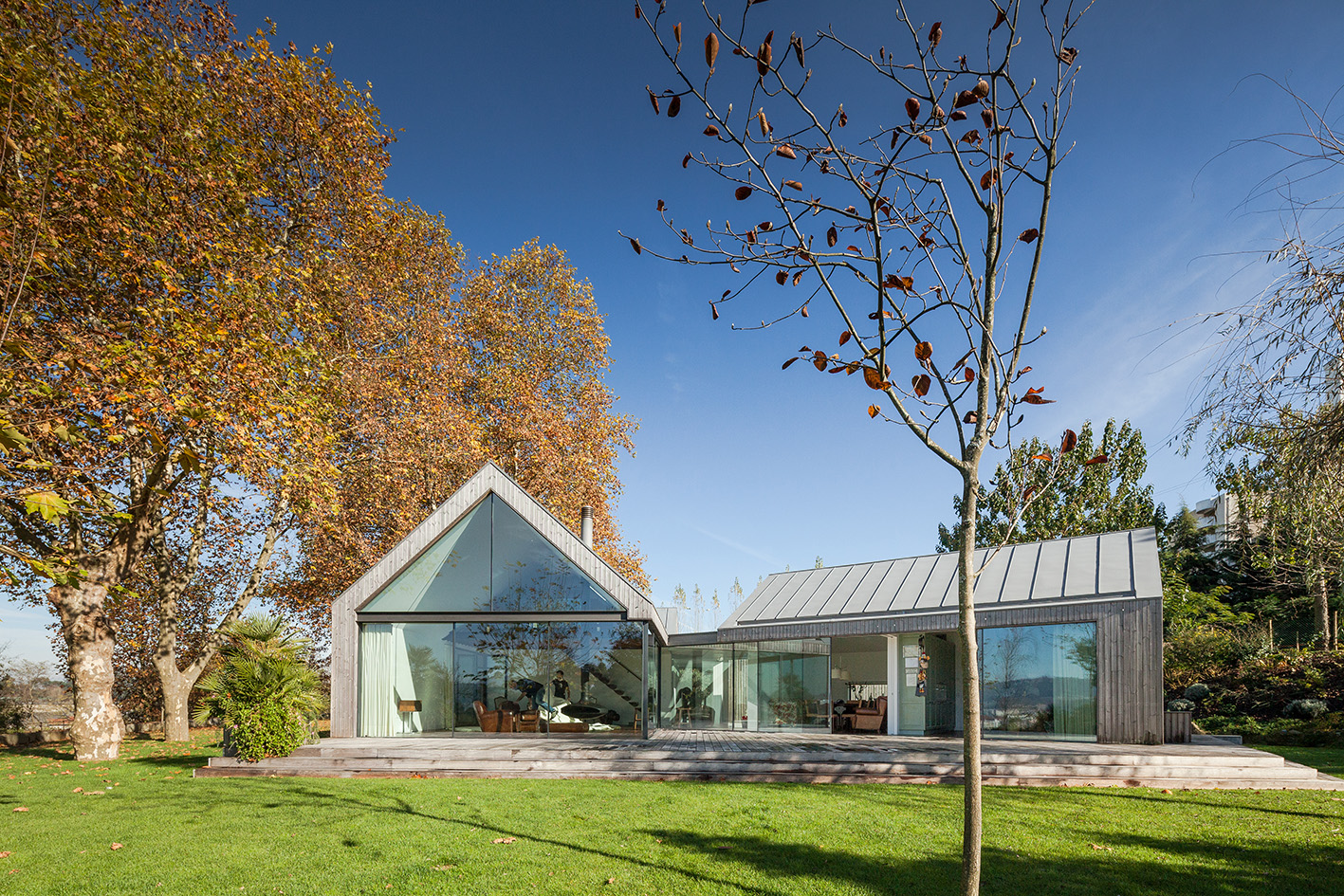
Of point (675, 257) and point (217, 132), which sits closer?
point (675, 257)

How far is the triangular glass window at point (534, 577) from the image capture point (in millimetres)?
13969

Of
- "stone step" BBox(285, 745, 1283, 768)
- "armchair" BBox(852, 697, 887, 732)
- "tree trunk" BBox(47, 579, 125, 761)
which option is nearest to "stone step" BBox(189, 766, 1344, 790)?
"stone step" BBox(285, 745, 1283, 768)

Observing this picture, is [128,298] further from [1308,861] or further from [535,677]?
[1308,861]

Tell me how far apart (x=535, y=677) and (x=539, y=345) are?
12288 millimetres

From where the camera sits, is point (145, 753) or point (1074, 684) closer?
point (1074, 684)

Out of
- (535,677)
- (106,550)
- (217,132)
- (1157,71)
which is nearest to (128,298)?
(217,132)

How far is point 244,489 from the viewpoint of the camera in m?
17.7

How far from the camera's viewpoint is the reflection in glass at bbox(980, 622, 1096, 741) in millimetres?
13055

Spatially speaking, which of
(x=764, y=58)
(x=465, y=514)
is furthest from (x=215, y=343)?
(x=764, y=58)

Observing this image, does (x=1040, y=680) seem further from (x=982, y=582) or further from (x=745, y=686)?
(x=745, y=686)

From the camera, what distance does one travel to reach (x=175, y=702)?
17875 mm

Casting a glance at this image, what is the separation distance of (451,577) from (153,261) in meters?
6.92

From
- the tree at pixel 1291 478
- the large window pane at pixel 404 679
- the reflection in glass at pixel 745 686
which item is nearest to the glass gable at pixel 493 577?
the large window pane at pixel 404 679

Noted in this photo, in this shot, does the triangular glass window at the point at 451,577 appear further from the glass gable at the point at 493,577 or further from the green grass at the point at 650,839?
the green grass at the point at 650,839
